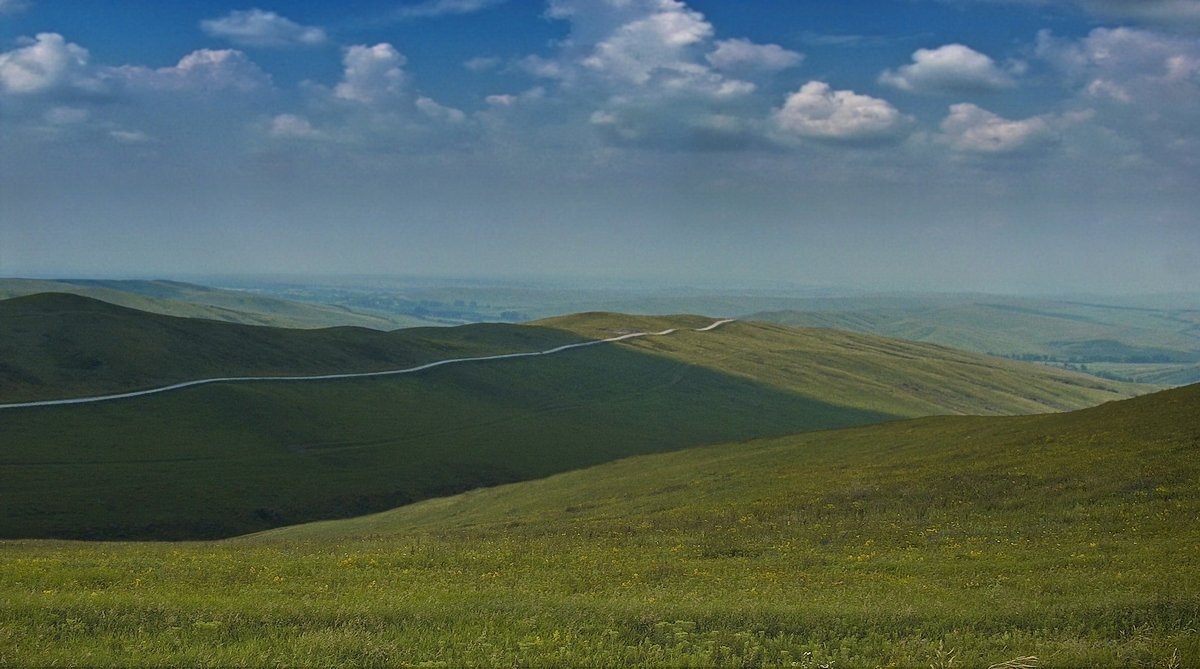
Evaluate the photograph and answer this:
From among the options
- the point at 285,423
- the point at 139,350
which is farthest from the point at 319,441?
the point at 139,350

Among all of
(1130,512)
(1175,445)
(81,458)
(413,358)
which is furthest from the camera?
(413,358)

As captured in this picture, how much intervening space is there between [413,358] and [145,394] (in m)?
62.4

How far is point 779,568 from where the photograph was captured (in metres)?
29.1

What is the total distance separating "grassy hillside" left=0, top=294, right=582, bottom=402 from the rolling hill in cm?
51

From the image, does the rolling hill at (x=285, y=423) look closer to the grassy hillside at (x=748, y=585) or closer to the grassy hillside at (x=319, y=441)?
the grassy hillside at (x=319, y=441)

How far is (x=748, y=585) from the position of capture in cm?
2516

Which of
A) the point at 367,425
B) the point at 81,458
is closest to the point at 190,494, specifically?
the point at 81,458

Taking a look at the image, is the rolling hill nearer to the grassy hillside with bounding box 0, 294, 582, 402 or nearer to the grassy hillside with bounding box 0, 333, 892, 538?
the grassy hillside with bounding box 0, 333, 892, 538

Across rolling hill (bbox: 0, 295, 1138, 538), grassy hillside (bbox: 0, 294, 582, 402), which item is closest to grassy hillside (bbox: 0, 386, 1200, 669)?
rolling hill (bbox: 0, 295, 1138, 538)

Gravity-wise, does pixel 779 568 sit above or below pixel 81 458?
above

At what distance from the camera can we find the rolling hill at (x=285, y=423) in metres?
92.4

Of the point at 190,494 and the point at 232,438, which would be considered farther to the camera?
the point at 232,438

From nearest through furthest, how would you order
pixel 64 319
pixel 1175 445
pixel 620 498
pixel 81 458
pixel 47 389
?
pixel 1175 445, pixel 620 498, pixel 81 458, pixel 47 389, pixel 64 319

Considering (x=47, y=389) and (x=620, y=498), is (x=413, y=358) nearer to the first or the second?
(x=47, y=389)
